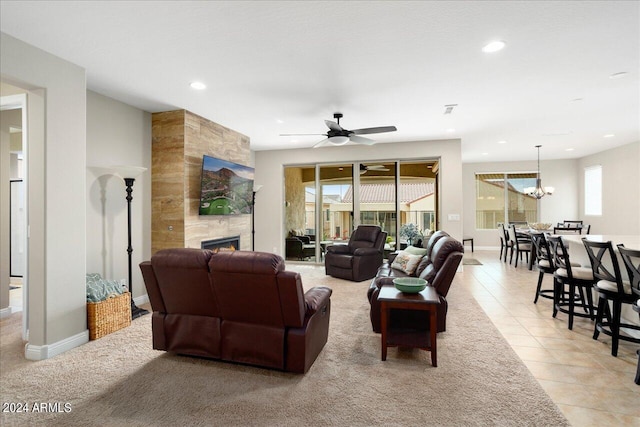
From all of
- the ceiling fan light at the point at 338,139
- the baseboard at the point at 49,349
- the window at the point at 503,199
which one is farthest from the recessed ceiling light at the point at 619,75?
the window at the point at 503,199

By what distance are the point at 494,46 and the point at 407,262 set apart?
8.87 ft

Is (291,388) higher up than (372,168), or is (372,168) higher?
(372,168)

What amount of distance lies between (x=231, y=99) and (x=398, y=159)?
424cm

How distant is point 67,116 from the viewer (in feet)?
10.6

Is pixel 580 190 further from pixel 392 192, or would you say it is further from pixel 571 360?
pixel 571 360

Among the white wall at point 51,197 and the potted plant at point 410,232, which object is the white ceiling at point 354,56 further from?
the potted plant at point 410,232

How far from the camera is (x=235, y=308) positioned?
2592 millimetres

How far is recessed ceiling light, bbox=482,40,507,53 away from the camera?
2.92m

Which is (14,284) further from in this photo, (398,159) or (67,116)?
(398,159)

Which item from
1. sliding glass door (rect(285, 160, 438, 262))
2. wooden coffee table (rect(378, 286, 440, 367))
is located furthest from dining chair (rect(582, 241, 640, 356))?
sliding glass door (rect(285, 160, 438, 262))

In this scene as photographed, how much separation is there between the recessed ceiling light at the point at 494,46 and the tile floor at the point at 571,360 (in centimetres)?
284

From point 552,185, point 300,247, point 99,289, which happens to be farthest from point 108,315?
point 552,185

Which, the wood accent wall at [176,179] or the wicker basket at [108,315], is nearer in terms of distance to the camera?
the wicker basket at [108,315]

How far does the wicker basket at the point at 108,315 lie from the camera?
3.43m
